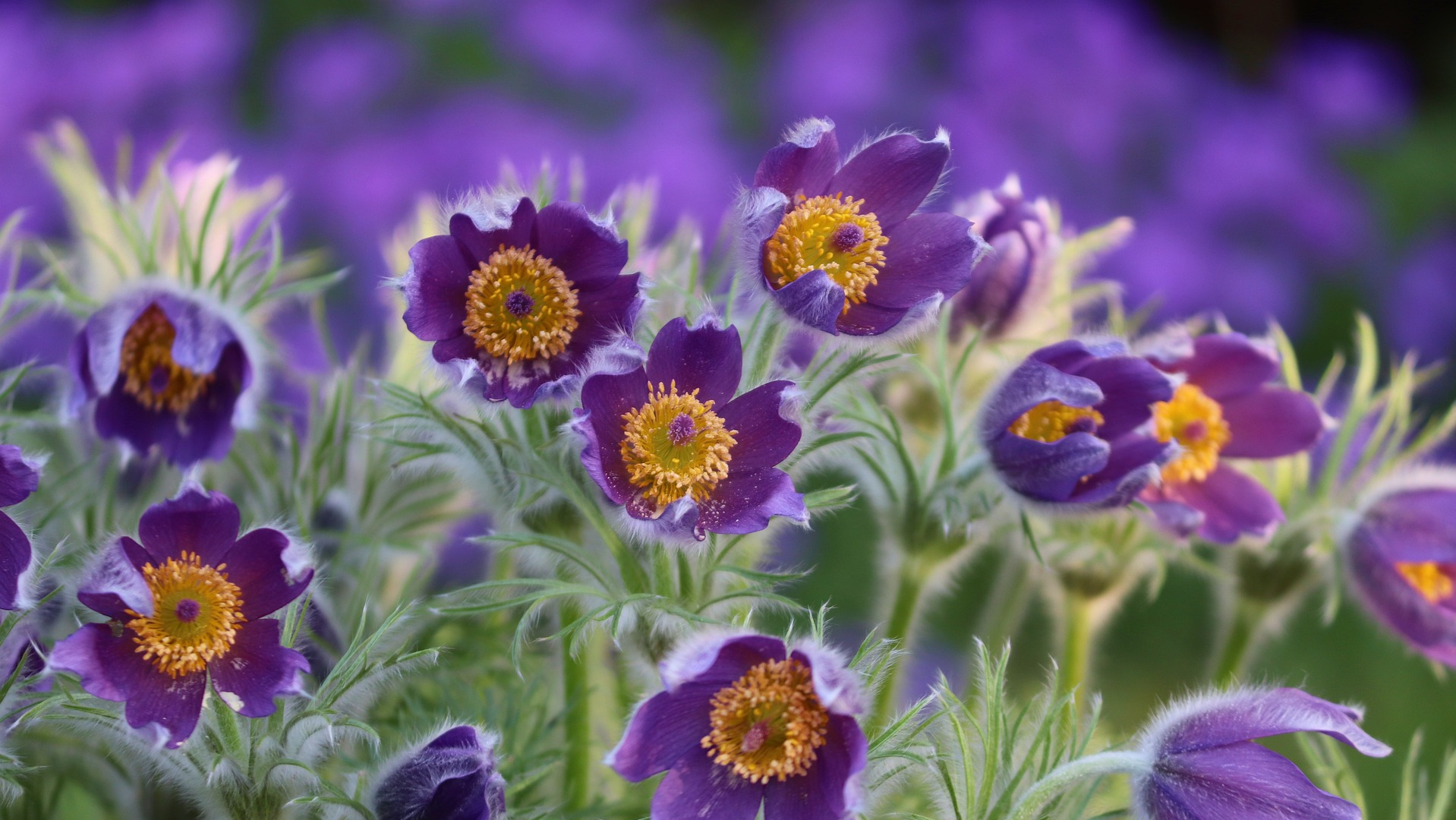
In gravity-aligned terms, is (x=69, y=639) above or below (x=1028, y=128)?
above

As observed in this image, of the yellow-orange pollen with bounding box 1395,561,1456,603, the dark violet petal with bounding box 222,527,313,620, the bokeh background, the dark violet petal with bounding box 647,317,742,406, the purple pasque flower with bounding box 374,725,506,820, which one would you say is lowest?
the bokeh background

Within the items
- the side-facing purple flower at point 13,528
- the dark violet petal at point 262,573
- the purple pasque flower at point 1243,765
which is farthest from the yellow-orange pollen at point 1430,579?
the side-facing purple flower at point 13,528

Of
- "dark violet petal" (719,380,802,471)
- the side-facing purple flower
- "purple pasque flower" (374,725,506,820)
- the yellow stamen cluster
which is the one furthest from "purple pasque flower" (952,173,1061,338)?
the side-facing purple flower

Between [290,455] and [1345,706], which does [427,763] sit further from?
[1345,706]

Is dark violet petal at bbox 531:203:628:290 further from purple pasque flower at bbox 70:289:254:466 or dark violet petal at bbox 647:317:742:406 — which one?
purple pasque flower at bbox 70:289:254:466

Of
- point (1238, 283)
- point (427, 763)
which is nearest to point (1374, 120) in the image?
point (1238, 283)

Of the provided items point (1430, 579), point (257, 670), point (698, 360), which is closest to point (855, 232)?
point (698, 360)

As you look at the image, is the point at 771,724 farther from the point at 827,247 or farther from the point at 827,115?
the point at 827,115
